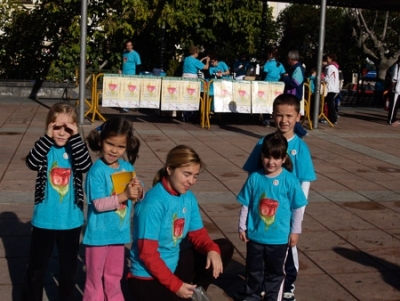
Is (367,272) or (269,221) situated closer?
(269,221)

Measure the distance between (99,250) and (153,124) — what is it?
417 inches

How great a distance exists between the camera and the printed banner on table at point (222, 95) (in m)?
14.1

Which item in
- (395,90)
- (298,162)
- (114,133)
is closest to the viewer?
(114,133)

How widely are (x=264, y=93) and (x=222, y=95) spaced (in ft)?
3.05

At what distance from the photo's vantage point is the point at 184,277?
3.80m

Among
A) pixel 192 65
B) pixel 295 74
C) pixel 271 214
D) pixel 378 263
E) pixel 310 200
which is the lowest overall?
pixel 378 263

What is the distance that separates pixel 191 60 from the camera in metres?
15.4

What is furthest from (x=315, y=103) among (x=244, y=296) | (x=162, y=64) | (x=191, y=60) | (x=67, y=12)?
(x=244, y=296)

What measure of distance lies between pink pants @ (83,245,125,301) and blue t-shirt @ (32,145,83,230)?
11.1 inches

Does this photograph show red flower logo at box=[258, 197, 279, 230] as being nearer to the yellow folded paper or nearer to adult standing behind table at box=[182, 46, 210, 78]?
the yellow folded paper

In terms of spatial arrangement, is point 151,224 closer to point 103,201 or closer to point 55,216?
point 103,201

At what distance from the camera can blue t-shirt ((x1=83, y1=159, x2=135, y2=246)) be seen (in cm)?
394

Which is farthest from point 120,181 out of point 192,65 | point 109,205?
point 192,65

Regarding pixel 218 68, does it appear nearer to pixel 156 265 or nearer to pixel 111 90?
pixel 111 90
